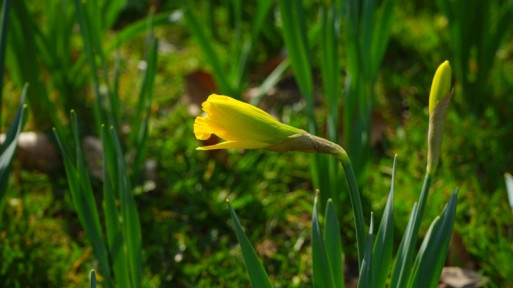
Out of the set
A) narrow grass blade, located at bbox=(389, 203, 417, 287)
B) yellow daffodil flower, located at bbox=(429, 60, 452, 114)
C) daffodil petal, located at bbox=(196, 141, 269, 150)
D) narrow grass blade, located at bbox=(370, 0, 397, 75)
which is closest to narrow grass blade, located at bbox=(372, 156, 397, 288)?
narrow grass blade, located at bbox=(389, 203, 417, 287)

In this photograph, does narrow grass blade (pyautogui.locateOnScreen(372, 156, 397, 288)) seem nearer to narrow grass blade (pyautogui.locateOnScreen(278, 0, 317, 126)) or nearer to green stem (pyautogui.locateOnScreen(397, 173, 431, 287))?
green stem (pyautogui.locateOnScreen(397, 173, 431, 287))

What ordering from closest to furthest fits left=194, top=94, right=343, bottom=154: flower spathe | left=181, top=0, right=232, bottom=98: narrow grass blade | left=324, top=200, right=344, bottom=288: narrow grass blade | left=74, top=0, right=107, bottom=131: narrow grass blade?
1. left=194, top=94, right=343, bottom=154: flower spathe
2. left=324, top=200, right=344, bottom=288: narrow grass blade
3. left=74, top=0, right=107, bottom=131: narrow grass blade
4. left=181, top=0, right=232, bottom=98: narrow grass blade

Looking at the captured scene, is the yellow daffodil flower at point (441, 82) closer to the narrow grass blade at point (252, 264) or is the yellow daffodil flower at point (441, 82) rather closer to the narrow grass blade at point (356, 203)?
the narrow grass blade at point (356, 203)

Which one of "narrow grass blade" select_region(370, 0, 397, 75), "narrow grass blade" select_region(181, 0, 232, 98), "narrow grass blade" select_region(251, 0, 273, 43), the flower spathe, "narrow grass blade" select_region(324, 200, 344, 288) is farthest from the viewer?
"narrow grass blade" select_region(251, 0, 273, 43)

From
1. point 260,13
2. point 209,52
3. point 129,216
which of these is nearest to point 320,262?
point 129,216

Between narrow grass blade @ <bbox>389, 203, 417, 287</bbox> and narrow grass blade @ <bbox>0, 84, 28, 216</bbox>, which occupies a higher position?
narrow grass blade @ <bbox>0, 84, 28, 216</bbox>

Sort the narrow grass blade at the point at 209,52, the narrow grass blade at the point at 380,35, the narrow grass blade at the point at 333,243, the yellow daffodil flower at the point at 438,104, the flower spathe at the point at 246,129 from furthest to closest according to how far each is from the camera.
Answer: the narrow grass blade at the point at 209,52 → the narrow grass blade at the point at 380,35 → the narrow grass blade at the point at 333,243 → the yellow daffodil flower at the point at 438,104 → the flower spathe at the point at 246,129

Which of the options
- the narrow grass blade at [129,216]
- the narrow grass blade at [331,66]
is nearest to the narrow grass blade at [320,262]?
the narrow grass blade at [129,216]
